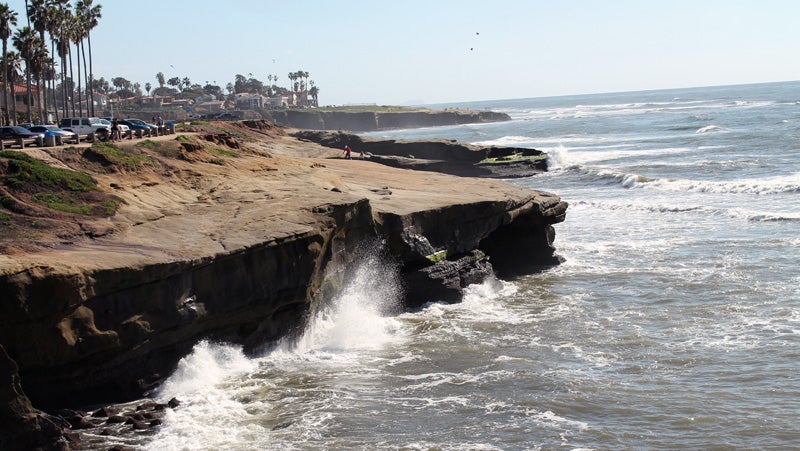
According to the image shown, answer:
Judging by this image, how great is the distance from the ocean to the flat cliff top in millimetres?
2345

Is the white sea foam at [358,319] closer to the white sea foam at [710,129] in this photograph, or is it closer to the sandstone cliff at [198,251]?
the sandstone cliff at [198,251]

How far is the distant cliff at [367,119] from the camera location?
516 feet

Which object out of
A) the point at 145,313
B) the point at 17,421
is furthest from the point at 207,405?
the point at 17,421

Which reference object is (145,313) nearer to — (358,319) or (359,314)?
(358,319)

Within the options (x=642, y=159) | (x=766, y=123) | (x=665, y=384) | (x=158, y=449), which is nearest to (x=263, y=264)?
(x=158, y=449)

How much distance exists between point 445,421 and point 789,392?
6.25 metres

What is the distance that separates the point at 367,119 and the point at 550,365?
14160cm

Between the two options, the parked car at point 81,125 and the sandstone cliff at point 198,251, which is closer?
the sandstone cliff at point 198,251

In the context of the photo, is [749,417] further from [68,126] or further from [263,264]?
[68,126]

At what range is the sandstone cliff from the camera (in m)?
14.9

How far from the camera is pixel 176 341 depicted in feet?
56.0

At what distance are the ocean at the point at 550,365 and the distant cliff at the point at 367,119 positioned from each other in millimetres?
127508

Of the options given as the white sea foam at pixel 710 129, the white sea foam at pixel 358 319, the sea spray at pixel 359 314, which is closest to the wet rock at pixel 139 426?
the white sea foam at pixel 358 319

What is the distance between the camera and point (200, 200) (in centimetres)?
2231
